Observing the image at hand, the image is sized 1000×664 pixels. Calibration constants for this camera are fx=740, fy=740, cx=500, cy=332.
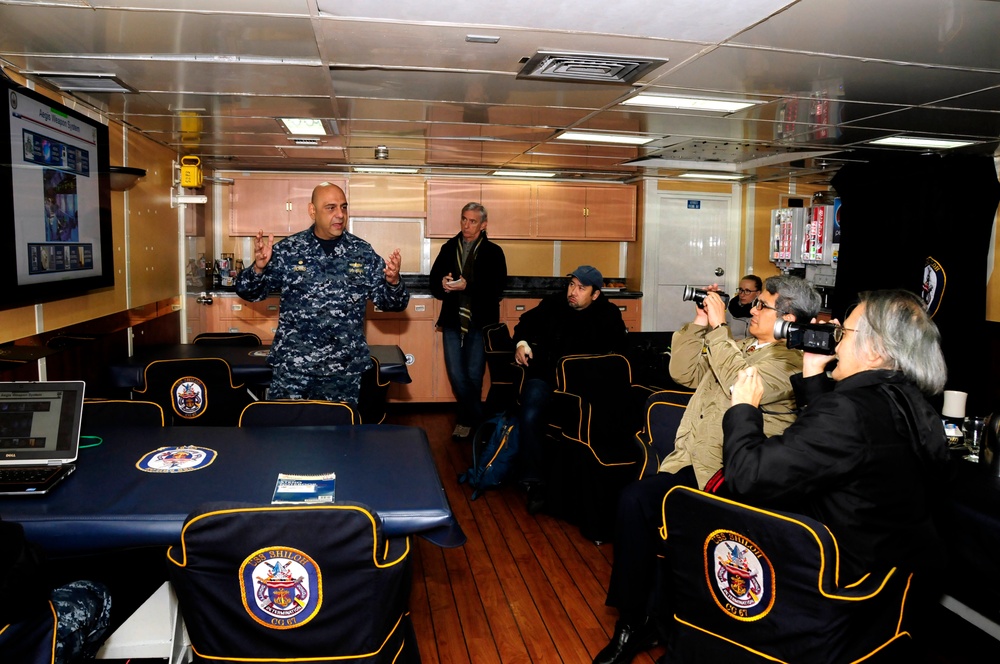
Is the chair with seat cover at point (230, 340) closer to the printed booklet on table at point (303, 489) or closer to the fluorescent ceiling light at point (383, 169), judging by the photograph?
the fluorescent ceiling light at point (383, 169)

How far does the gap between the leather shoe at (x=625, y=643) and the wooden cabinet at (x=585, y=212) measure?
523 cm

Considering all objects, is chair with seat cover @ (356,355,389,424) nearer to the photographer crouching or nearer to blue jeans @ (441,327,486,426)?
blue jeans @ (441,327,486,426)

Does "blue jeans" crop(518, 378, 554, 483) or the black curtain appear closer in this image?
"blue jeans" crop(518, 378, 554, 483)

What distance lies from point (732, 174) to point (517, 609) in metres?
5.13

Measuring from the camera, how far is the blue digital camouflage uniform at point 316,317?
11.6 ft

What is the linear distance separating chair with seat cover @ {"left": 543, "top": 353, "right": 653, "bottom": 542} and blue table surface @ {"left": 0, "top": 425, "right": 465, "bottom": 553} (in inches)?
57.7

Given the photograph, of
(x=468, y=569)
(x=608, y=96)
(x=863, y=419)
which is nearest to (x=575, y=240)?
(x=608, y=96)

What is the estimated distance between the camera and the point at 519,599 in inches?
132

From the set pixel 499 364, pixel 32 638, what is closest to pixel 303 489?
pixel 32 638

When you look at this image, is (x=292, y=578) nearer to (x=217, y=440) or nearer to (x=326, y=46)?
(x=217, y=440)

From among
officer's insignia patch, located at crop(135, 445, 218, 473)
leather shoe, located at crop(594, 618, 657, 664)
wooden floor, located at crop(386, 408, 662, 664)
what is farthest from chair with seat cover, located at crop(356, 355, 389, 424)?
leather shoe, located at crop(594, 618, 657, 664)

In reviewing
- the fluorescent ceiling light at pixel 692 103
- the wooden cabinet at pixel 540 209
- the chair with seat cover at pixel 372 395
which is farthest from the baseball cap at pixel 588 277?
the wooden cabinet at pixel 540 209

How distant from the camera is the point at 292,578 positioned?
1764 millimetres

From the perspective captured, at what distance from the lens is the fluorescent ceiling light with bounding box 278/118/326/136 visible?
4.43 m
